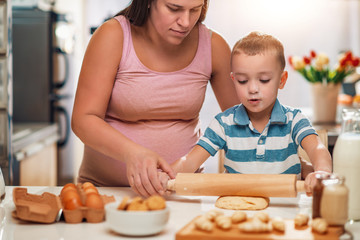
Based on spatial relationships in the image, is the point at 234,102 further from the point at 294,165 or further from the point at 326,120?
the point at 326,120

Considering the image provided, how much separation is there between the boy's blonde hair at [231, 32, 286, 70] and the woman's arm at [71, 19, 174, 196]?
378 millimetres

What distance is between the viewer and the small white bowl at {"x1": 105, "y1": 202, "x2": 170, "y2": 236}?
97cm

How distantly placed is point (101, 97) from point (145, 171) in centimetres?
36

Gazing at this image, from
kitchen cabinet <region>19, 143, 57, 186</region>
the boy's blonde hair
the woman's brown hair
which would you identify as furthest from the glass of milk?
kitchen cabinet <region>19, 143, 57, 186</region>

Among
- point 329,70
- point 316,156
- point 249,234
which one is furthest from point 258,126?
point 329,70

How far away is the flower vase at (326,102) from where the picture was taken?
3.29m

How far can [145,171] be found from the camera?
1.26 metres

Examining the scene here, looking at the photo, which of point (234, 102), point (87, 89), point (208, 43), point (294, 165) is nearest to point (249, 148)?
point (294, 165)

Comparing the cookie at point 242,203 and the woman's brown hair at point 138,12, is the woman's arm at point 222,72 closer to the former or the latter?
the woman's brown hair at point 138,12

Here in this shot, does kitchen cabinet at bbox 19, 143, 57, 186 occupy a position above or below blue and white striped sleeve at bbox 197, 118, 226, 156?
below

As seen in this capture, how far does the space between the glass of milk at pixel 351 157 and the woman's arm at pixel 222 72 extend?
641mm

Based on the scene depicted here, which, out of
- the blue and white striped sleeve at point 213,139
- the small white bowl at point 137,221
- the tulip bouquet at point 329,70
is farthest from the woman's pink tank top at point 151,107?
the tulip bouquet at point 329,70

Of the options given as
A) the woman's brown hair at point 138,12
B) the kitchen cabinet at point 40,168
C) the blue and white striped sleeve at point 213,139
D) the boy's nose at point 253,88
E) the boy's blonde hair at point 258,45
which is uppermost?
the woman's brown hair at point 138,12

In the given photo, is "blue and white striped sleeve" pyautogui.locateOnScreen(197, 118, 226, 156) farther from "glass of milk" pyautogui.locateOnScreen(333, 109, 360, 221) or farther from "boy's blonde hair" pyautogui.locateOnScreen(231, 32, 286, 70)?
"glass of milk" pyautogui.locateOnScreen(333, 109, 360, 221)
